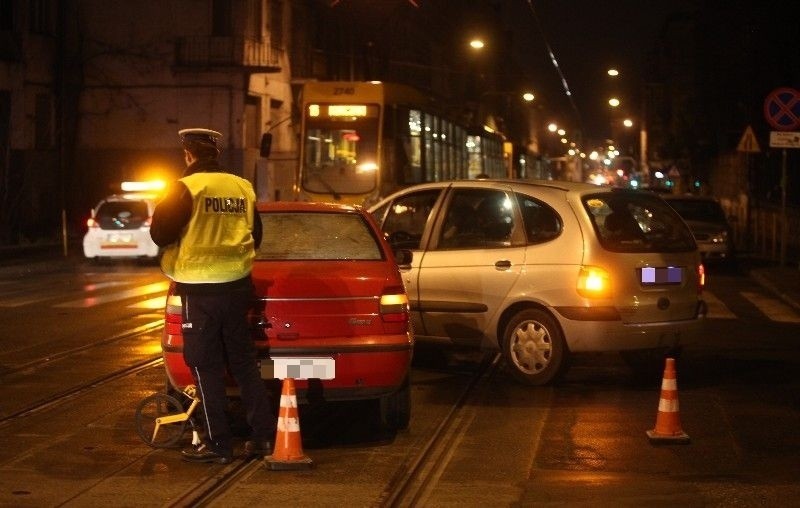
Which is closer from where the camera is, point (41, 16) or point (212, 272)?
point (212, 272)

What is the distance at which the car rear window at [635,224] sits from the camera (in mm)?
11180

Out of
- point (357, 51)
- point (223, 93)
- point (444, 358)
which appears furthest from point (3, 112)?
point (444, 358)

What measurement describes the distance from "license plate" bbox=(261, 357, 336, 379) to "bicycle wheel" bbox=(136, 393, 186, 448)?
0.63m

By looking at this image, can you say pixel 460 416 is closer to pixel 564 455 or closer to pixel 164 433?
pixel 564 455

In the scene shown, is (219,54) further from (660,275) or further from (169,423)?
(169,423)

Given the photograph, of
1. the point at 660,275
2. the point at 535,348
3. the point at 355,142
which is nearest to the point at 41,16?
the point at 355,142

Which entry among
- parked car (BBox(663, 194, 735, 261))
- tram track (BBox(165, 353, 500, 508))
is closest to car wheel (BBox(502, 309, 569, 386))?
tram track (BBox(165, 353, 500, 508))

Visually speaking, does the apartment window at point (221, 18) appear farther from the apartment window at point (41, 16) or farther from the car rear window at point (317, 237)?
the car rear window at point (317, 237)

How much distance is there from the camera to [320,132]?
26.9 meters

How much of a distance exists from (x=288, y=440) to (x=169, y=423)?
49.9 inches

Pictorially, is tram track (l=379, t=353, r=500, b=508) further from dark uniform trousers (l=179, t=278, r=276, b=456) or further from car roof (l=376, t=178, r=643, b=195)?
car roof (l=376, t=178, r=643, b=195)

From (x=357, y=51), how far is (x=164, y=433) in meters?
48.8

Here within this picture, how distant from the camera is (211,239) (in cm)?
776

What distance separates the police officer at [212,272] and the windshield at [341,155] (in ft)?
61.1
